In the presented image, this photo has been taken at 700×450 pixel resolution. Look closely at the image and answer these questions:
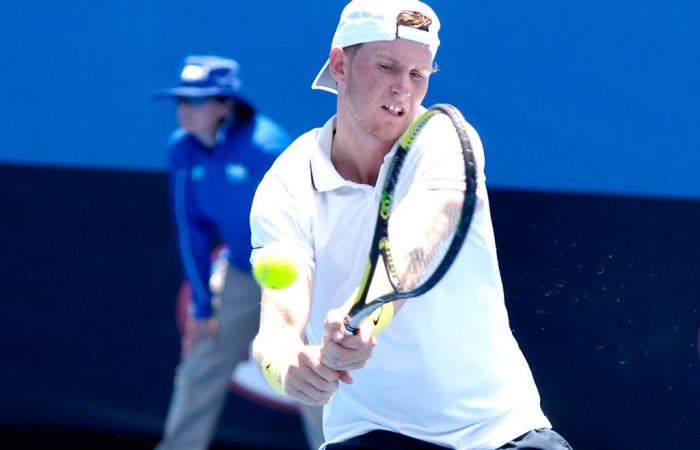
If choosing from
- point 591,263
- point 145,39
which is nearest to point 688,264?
point 591,263

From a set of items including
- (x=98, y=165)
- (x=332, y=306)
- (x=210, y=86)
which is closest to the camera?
(x=332, y=306)

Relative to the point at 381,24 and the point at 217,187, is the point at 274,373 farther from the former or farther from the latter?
the point at 217,187

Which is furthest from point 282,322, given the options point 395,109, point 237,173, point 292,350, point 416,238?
point 237,173

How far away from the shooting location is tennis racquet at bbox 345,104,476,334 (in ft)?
6.17

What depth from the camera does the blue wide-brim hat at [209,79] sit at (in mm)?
3803

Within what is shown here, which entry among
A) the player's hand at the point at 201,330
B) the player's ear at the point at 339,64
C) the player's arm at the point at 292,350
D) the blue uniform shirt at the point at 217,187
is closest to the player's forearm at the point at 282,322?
the player's arm at the point at 292,350

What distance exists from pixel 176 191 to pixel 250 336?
23.7 inches

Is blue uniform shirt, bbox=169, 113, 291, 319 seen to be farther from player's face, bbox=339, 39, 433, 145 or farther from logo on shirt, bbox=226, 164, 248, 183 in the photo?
player's face, bbox=339, 39, 433, 145

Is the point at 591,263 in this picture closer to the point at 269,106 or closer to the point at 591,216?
the point at 591,216

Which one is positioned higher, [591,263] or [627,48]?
[627,48]

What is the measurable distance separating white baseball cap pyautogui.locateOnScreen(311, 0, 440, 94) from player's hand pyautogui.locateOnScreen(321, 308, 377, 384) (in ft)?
2.25

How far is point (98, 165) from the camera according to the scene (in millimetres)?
4125

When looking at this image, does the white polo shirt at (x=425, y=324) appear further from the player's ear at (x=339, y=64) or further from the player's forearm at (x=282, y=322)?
the player's ear at (x=339, y=64)

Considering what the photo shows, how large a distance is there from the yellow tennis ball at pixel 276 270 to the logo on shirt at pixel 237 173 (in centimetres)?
177
